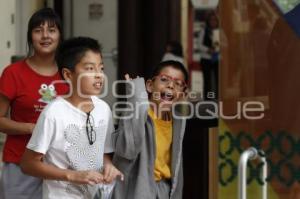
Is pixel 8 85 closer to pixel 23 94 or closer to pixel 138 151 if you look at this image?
pixel 23 94

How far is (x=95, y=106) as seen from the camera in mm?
3127

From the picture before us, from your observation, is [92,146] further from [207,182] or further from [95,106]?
[207,182]

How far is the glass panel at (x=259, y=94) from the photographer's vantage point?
10.5 feet

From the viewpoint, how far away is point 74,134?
2973 millimetres

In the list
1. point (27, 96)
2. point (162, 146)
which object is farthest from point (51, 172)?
point (27, 96)

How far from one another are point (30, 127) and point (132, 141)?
0.66 meters

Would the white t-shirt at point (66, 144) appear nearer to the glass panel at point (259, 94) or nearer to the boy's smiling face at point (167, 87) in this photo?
the boy's smiling face at point (167, 87)

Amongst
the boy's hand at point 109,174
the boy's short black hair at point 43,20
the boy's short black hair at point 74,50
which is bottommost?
the boy's hand at point 109,174

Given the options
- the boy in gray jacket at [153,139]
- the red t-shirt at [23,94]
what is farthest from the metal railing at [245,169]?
the red t-shirt at [23,94]

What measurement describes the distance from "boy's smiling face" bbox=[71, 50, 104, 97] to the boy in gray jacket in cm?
Result: 17

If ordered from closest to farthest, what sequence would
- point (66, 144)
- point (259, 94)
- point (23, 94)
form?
1. point (66, 144)
2. point (259, 94)
3. point (23, 94)

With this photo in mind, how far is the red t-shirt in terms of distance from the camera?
3.55m

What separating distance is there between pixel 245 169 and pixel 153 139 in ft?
2.00

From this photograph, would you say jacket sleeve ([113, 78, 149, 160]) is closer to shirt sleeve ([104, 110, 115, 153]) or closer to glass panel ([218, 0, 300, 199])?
shirt sleeve ([104, 110, 115, 153])
